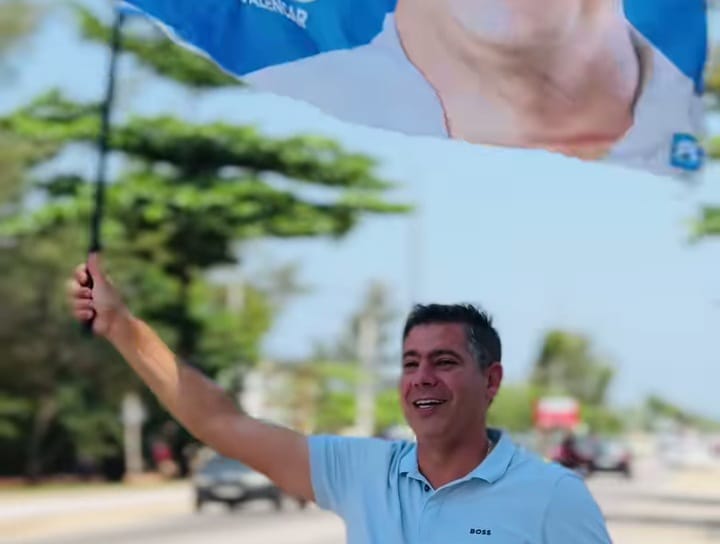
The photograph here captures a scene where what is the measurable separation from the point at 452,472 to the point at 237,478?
104ft

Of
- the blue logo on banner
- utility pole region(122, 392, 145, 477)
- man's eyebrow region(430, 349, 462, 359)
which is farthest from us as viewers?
utility pole region(122, 392, 145, 477)

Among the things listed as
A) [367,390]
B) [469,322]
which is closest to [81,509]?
[469,322]

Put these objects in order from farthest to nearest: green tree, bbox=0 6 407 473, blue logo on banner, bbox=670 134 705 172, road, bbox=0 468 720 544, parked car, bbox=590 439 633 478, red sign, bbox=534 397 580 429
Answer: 1. red sign, bbox=534 397 580 429
2. parked car, bbox=590 439 633 478
3. green tree, bbox=0 6 407 473
4. road, bbox=0 468 720 544
5. blue logo on banner, bbox=670 134 705 172

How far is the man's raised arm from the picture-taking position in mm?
4094

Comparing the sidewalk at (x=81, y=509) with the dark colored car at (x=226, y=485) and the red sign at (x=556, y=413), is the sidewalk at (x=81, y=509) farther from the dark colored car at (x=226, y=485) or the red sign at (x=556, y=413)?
the red sign at (x=556, y=413)

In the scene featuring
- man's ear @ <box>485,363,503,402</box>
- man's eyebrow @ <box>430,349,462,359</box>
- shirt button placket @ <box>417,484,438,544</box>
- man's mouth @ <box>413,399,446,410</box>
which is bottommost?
shirt button placket @ <box>417,484,438,544</box>

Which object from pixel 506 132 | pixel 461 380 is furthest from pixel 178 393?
pixel 506 132

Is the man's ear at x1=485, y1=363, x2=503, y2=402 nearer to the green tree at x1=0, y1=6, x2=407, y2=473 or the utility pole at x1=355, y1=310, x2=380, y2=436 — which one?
the green tree at x1=0, y1=6, x2=407, y2=473

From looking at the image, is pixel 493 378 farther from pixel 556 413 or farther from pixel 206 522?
pixel 556 413

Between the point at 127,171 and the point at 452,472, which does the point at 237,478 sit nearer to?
the point at 127,171

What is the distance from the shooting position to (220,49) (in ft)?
15.4

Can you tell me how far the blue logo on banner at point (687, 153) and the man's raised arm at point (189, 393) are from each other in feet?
6.03

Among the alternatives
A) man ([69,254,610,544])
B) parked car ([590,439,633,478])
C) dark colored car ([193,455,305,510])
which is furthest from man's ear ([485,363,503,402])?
parked car ([590,439,633,478])

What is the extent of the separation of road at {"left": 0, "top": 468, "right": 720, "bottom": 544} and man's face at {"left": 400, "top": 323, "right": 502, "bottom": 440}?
58.9 ft
